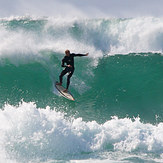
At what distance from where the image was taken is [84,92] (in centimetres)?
1155

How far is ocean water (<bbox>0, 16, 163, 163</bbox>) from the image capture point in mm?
7969

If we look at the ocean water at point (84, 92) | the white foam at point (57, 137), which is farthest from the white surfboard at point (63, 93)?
the white foam at point (57, 137)

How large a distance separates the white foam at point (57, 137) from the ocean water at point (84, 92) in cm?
2

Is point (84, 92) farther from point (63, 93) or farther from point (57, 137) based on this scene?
point (57, 137)

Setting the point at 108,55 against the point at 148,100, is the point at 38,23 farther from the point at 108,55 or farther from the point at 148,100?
A: the point at 148,100

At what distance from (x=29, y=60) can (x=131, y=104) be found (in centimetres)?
464

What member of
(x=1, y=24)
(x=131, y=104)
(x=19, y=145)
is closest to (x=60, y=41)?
(x=1, y=24)

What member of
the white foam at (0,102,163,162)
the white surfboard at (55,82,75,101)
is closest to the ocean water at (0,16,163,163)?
the white foam at (0,102,163,162)

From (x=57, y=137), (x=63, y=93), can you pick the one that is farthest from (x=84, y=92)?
(x=57, y=137)

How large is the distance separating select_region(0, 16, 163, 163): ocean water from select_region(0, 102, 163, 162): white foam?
0.02 m

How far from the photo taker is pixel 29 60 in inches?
516

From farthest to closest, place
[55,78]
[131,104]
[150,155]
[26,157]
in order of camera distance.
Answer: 1. [55,78]
2. [131,104]
3. [150,155]
4. [26,157]

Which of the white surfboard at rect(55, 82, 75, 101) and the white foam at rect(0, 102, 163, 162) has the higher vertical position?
the white surfboard at rect(55, 82, 75, 101)

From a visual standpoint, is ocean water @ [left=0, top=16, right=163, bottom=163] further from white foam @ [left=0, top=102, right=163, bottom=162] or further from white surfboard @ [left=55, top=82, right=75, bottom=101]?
white surfboard @ [left=55, top=82, right=75, bottom=101]
